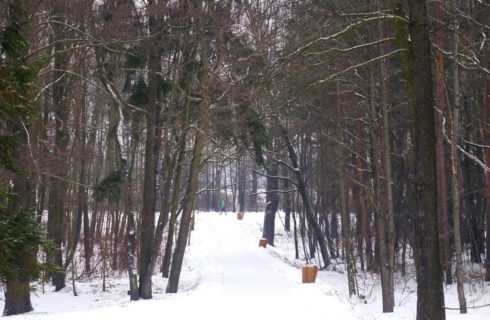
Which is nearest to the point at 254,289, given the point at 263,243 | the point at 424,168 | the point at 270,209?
the point at 424,168

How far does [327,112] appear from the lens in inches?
821

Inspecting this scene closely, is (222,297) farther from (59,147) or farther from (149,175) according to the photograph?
(59,147)

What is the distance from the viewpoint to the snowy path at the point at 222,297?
1248cm

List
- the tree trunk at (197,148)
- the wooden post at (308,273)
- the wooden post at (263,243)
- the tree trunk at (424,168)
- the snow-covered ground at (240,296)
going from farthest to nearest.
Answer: the wooden post at (263,243)
the wooden post at (308,273)
the tree trunk at (197,148)
the snow-covered ground at (240,296)
the tree trunk at (424,168)

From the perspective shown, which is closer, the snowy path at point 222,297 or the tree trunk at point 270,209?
the snowy path at point 222,297

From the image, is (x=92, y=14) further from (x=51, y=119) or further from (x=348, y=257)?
(x=348, y=257)

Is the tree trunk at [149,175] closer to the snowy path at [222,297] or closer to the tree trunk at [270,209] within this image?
the snowy path at [222,297]

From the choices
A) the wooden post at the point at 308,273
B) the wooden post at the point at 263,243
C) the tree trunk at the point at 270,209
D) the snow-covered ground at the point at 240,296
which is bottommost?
the snow-covered ground at the point at 240,296

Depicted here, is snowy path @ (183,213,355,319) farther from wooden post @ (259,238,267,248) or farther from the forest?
the forest

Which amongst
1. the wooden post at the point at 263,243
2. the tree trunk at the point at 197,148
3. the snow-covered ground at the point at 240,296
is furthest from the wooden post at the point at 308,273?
the wooden post at the point at 263,243

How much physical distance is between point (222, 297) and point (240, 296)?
1.84 feet

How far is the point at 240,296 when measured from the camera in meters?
15.4

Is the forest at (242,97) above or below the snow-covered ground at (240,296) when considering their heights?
above

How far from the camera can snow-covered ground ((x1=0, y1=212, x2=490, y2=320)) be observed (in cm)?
1266
